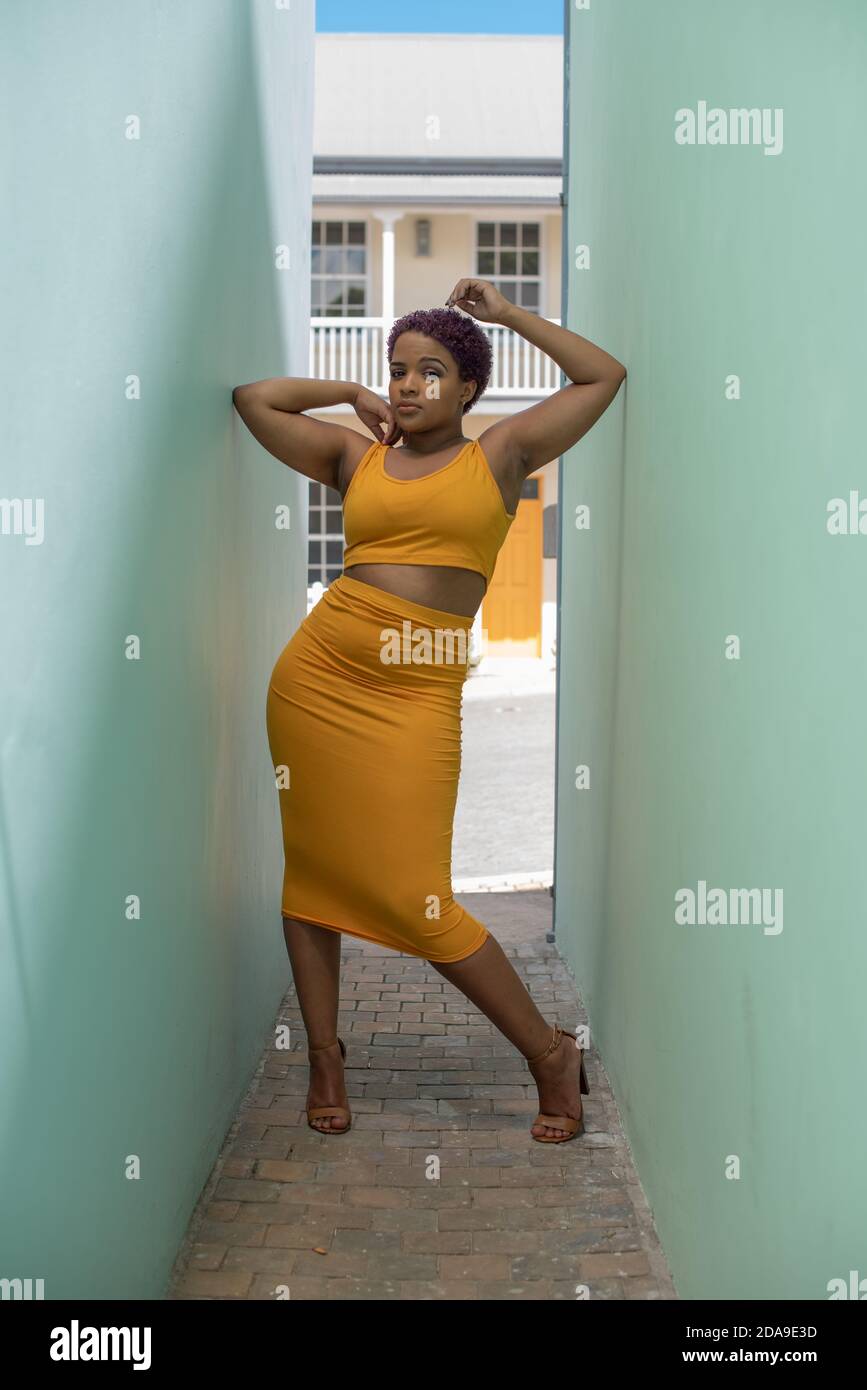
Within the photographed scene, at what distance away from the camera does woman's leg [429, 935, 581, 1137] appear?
11.4 ft

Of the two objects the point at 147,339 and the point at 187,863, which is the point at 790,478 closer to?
the point at 147,339

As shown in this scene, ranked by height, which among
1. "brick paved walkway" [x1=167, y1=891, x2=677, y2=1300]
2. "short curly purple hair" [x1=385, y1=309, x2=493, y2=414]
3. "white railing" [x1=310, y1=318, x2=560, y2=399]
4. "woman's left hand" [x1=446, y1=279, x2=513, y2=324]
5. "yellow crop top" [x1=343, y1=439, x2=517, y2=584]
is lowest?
"brick paved walkway" [x1=167, y1=891, x2=677, y2=1300]

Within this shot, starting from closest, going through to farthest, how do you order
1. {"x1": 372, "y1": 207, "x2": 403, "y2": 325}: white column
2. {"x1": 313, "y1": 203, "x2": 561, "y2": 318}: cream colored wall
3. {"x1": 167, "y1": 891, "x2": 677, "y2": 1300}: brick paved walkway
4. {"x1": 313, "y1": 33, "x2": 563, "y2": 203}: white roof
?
{"x1": 167, "y1": 891, "x2": 677, "y2": 1300}: brick paved walkway < {"x1": 372, "y1": 207, "x2": 403, "y2": 325}: white column < {"x1": 313, "y1": 33, "x2": 563, "y2": 203}: white roof < {"x1": 313, "y1": 203, "x2": 561, "y2": 318}: cream colored wall

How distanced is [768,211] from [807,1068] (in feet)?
4.33

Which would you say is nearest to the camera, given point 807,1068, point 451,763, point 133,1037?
point 807,1068

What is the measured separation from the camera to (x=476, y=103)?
19484 mm

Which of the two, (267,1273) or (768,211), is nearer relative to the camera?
(768,211)

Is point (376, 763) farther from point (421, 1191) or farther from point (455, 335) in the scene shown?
point (455, 335)

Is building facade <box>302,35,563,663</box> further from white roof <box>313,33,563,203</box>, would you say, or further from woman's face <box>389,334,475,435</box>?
woman's face <box>389,334,475,435</box>

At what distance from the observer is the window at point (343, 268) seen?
18828 mm

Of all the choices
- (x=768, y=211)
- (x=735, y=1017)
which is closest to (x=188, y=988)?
(x=735, y=1017)

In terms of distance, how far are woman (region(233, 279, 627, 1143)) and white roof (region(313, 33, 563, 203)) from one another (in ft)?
50.1

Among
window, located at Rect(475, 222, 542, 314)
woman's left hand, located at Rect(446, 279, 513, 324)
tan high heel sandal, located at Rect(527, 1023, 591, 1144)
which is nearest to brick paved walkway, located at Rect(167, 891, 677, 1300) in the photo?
tan high heel sandal, located at Rect(527, 1023, 591, 1144)

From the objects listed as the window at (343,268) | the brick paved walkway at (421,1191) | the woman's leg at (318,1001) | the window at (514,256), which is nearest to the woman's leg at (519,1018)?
the brick paved walkway at (421,1191)
